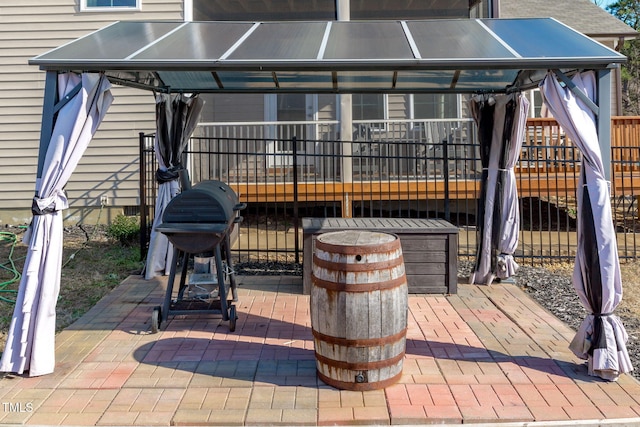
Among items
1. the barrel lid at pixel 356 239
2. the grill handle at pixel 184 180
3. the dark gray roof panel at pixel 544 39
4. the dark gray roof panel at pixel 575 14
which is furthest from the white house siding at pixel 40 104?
the dark gray roof panel at pixel 575 14

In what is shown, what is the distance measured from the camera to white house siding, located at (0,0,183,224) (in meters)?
10.4

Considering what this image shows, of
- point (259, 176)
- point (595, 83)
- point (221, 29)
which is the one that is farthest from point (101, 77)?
point (259, 176)

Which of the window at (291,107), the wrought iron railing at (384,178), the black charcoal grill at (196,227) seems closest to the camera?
the black charcoal grill at (196,227)

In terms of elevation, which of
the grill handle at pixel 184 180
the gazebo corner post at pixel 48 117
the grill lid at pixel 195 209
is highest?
the gazebo corner post at pixel 48 117

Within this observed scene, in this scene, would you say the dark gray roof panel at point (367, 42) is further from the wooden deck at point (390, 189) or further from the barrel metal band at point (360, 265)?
the wooden deck at point (390, 189)

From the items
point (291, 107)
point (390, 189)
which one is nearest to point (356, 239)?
point (390, 189)

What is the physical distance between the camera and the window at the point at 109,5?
1045 cm

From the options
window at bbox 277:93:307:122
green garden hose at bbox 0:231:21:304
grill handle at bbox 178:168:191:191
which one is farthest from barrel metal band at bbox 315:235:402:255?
window at bbox 277:93:307:122

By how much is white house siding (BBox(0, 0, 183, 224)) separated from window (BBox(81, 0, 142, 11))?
0.10 m

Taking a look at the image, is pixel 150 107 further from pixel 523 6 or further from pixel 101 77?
pixel 523 6

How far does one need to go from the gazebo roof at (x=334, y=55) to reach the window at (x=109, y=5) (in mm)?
4977

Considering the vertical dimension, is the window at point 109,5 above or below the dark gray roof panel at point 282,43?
above

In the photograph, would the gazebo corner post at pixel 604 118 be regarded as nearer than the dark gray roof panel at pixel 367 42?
Yes

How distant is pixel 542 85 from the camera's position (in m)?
4.21
